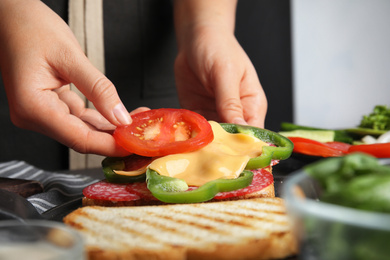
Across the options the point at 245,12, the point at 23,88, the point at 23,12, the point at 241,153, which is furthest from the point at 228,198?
the point at 245,12

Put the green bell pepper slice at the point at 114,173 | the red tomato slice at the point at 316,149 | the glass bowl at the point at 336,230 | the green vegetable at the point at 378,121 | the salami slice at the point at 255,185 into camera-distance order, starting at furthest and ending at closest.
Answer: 1. the green vegetable at the point at 378,121
2. the red tomato slice at the point at 316,149
3. the green bell pepper slice at the point at 114,173
4. the salami slice at the point at 255,185
5. the glass bowl at the point at 336,230

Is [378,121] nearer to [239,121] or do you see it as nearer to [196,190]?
[239,121]

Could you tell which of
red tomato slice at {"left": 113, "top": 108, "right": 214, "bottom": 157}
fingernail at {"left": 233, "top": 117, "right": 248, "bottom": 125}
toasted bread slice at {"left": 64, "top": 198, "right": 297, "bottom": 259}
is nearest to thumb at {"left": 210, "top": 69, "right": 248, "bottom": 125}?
fingernail at {"left": 233, "top": 117, "right": 248, "bottom": 125}

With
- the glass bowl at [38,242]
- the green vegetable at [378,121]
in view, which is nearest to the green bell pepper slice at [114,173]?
the glass bowl at [38,242]

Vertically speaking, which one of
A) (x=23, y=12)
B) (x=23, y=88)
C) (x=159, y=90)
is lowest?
(x=159, y=90)

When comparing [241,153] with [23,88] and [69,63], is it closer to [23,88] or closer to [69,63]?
[69,63]

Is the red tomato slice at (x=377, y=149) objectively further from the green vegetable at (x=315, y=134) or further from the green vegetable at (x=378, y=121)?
the green vegetable at (x=378, y=121)
